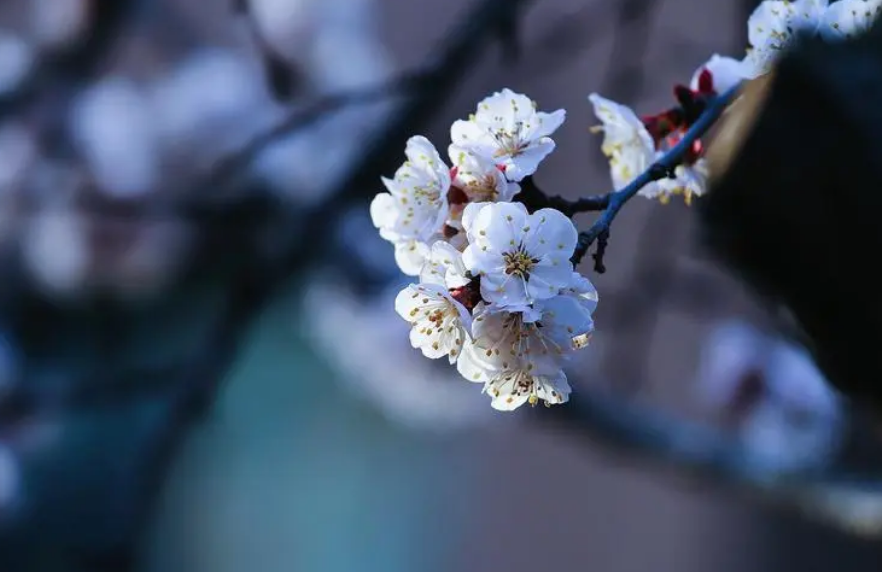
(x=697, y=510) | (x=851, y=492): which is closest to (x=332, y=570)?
(x=697, y=510)

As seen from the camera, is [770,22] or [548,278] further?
[770,22]

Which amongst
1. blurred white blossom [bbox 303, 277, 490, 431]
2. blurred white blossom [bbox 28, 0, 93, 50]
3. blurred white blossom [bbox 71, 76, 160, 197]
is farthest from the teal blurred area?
blurred white blossom [bbox 28, 0, 93, 50]

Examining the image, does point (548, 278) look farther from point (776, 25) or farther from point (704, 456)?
point (704, 456)

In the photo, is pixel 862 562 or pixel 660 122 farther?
pixel 862 562

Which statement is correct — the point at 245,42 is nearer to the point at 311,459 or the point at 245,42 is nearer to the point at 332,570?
the point at 311,459

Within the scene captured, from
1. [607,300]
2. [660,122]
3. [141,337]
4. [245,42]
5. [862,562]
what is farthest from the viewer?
[141,337]

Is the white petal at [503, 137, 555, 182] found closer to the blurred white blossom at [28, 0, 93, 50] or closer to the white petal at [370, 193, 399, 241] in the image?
the white petal at [370, 193, 399, 241]

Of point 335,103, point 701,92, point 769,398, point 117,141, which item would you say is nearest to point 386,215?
point 701,92

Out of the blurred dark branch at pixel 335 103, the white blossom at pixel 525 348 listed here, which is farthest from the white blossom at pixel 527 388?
the blurred dark branch at pixel 335 103
